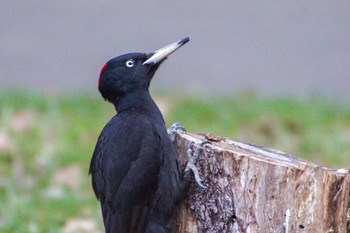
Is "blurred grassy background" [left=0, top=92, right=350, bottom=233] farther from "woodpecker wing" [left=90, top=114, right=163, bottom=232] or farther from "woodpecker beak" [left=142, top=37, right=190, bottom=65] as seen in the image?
"woodpecker wing" [left=90, top=114, right=163, bottom=232]

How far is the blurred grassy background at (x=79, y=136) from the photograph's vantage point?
23.9 feet

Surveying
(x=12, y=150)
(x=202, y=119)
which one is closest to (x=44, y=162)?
(x=12, y=150)

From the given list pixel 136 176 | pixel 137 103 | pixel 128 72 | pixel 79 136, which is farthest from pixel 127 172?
pixel 79 136

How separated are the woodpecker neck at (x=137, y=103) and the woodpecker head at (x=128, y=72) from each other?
0.03m

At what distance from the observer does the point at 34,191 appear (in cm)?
770

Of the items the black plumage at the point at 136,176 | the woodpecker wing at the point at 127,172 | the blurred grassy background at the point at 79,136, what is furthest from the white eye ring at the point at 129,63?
the blurred grassy background at the point at 79,136

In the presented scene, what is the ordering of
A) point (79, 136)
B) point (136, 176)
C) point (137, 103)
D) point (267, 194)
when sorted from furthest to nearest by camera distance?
1. point (79, 136)
2. point (137, 103)
3. point (136, 176)
4. point (267, 194)

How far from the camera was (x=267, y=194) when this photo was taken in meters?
4.94

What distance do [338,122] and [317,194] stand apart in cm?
411

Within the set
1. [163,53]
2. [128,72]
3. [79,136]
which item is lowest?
[128,72]

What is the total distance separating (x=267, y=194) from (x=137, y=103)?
112cm

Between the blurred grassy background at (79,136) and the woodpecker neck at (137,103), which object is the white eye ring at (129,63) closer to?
the woodpecker neck at (137,103)

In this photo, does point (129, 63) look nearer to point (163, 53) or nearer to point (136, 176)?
point (163, 53)

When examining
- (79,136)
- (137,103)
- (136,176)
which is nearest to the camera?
(136,176)
